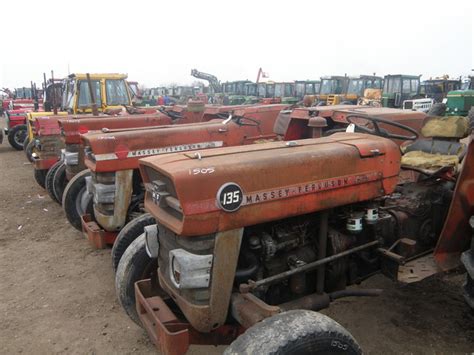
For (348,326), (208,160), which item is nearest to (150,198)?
(208,160)

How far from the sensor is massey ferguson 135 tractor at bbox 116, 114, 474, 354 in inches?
80.5

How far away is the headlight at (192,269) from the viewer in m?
2.06

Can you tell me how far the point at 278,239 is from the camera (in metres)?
2.42

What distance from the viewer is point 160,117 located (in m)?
6.12

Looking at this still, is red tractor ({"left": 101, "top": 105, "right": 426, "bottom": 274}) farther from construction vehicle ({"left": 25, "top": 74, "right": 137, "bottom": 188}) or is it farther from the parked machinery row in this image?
construction vehicle ({"left": 25, "top": 74, "right": 137, "bottom": 188})

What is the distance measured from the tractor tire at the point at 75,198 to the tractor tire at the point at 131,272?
244 centimetres

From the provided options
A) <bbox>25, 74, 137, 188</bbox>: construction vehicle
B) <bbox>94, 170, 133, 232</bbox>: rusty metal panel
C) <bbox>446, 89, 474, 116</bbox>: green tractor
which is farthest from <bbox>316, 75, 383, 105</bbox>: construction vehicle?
<bbox>94, 170, 133, 232</bbox>: rusty metal panel

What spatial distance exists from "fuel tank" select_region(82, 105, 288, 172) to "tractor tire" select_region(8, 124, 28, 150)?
30.2 ft

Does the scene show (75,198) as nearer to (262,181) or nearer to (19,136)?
(262,181)

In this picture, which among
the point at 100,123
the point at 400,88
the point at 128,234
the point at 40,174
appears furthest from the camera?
the point at 400,88

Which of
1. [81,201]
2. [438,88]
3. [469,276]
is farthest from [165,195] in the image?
[438,88]

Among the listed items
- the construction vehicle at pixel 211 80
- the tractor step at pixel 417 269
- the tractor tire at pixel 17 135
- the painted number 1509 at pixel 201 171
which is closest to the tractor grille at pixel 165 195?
the painted number 1509 at pixel 201 171

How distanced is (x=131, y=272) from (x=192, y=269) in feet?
3.41

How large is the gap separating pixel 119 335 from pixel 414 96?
51.2 feet
